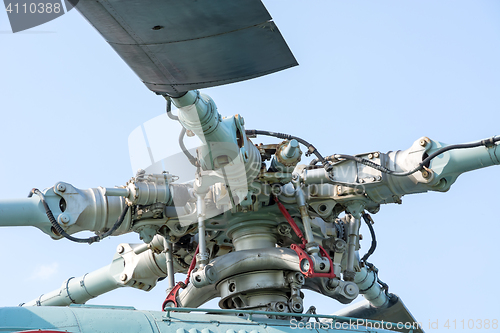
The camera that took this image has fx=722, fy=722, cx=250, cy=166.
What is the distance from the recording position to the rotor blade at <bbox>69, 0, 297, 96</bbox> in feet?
19.2

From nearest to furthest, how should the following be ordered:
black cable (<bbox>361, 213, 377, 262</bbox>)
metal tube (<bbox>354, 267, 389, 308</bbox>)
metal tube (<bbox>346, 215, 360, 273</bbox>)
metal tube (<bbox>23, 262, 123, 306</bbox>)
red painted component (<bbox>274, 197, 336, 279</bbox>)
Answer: red painted component (<bbox>274, 197, 336, 279</bbox>), metal tube (<bbox>346, 215, 360, 273</bbox>), black cable (<bbox>361, 213, 377, 262</bbox>), metal tube (<bbox>354, 267, 389, 308</bbox>), metal tube (<bbox>23, 262, 123, 306</bbox>)

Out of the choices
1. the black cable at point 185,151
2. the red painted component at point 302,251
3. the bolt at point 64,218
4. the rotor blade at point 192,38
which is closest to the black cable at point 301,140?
the red painted component at point 302,251

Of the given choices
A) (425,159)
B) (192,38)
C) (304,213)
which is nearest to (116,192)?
(304,213)

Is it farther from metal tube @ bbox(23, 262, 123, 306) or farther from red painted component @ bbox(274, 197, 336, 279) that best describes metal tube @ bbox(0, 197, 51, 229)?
red painted component @ bbox(274, 197, 336, 279)

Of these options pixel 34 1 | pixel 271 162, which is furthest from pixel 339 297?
pixel 34 1

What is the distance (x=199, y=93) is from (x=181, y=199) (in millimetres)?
2626

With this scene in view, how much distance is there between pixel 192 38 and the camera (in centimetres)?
626

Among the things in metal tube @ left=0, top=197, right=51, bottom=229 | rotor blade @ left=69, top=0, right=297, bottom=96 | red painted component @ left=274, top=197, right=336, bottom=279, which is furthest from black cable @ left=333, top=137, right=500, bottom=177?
metal tube @ left=0, top=197, right=51, bottom=229

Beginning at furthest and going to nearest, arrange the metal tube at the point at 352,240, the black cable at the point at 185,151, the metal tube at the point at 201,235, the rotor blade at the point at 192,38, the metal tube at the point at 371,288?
the metal tube at the point at 371,288 < the metal tube at the point at 352,240 < the metal tube at the point at 201,235 < the black cable at the point at 185,151 < the rotor blade at the point at 192,38

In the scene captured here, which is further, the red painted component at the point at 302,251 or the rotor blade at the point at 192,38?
the red painted component at the point at 302,251

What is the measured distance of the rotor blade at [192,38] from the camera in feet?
19.2

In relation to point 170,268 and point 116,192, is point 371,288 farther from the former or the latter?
point 116,192

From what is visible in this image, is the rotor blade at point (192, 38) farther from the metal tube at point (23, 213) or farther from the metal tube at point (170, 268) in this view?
the metal tube at point (170, 268)

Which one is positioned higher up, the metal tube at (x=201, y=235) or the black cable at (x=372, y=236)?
the black cable at (x=372, y=236)
